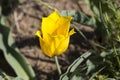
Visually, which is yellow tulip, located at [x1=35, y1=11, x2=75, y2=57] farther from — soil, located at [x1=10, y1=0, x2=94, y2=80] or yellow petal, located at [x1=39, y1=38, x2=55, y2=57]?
soil, located at [x1=10, y1=0, x2=94, y2=80]

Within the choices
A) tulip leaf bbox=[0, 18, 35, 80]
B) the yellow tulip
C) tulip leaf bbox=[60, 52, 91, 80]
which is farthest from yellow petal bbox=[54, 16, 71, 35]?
tulip leaf bbox=[0, 18, 35, 80]

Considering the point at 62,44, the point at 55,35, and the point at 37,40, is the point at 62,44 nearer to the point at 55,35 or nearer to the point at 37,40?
the point at 55,35

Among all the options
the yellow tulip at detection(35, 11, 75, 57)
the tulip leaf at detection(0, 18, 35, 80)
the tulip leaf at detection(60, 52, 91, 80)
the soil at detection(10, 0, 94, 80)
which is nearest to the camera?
the yellow tulip at detection(35, 11, 75, 57)

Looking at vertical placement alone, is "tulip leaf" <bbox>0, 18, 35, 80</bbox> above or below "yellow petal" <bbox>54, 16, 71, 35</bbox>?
below

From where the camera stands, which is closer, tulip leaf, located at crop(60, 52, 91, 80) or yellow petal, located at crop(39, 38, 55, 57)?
yellow petal, located at crop(39, 38, 55, 57)

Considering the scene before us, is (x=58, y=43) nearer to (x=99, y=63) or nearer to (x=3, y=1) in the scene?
(x=99, y=63)

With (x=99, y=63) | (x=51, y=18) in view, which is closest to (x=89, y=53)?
(x=99, y=63)

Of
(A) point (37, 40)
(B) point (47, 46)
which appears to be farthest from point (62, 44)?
(A) point (37, 40)
